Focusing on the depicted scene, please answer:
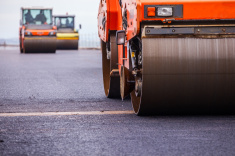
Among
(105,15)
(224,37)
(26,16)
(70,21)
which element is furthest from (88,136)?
(70,21)

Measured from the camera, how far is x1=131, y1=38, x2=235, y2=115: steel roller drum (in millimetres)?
5859

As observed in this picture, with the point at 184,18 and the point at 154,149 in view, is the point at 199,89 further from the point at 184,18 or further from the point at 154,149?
the point at 154,149

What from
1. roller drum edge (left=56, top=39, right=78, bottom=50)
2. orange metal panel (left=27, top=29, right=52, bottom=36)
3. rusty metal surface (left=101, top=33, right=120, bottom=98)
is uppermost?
orange metal panel (left=27, top=29, right=52, bottom=36)

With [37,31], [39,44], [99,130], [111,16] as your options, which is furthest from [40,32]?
[99,130]

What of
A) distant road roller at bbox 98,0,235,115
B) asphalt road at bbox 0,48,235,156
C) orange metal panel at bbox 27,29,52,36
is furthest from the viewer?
orange metal panel at bbox 27,29,52,36

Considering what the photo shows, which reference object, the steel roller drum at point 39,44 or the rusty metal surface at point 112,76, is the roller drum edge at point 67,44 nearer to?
the steel roller drum at point 39,44

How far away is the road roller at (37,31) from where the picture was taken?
29.8 meters

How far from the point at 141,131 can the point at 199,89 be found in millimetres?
875

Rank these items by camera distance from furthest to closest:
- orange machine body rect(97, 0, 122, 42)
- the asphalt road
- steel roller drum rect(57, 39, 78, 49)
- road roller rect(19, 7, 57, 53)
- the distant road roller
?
steel roller drum rect(57, 39, 78, 49), road roller rect(19, 7, 57, 53), orange machine body rect(97, 0, 122, 42), the distant road roller, the asphalt road

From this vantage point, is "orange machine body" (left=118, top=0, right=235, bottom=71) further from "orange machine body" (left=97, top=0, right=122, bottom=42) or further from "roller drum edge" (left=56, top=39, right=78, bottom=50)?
"roller drum edge" (left=56, top=39, right=78, bottom=50)

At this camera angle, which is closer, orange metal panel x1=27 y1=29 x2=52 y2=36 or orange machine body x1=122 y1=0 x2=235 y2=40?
orange machine body x1=122 y1=0 x2=235 y2=40

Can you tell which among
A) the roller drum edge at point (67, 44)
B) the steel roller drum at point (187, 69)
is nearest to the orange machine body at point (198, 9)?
the steel roller drum at point (187, 69)

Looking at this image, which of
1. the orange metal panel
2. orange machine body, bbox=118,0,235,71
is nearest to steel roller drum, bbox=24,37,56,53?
the orange metal panel

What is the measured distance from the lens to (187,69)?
5.86 meters
